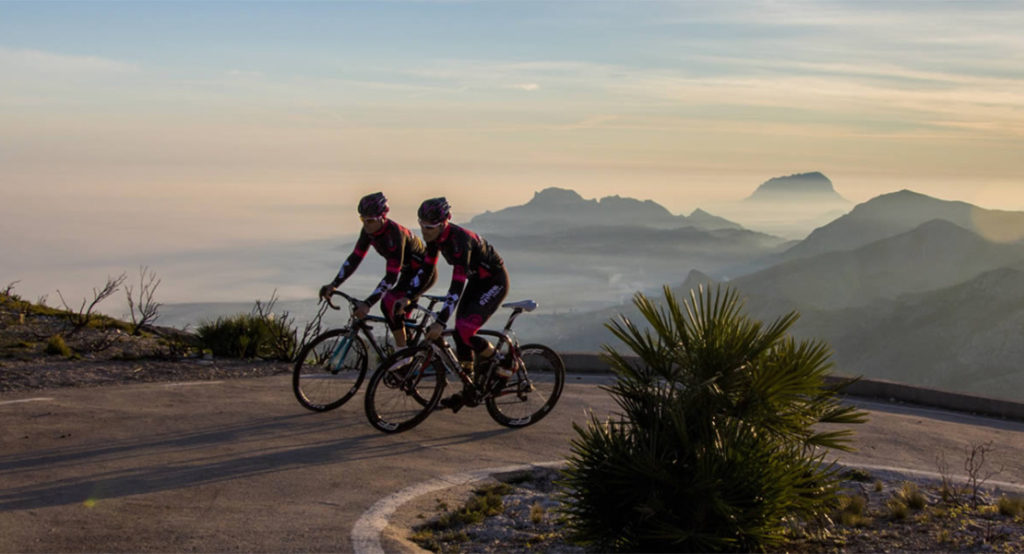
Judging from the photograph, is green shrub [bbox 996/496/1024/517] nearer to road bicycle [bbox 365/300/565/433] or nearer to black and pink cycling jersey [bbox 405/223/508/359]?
road bicycle [bbox 365/300/565/433]

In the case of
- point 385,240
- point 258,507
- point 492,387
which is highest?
point 385,240

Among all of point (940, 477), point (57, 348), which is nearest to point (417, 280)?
point (940, 477)

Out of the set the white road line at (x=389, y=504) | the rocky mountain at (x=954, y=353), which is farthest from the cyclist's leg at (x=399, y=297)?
the rocky mountain at (x=954, y=353)

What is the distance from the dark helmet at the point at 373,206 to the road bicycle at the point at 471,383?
1.16m

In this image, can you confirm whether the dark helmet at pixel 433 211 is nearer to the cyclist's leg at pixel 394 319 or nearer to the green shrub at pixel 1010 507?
the cyclist's leg at pixel 394 319

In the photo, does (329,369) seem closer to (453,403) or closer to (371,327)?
(371,327)

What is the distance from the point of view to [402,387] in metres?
9.32

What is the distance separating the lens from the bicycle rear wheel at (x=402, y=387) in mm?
9172

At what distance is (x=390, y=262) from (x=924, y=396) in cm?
739

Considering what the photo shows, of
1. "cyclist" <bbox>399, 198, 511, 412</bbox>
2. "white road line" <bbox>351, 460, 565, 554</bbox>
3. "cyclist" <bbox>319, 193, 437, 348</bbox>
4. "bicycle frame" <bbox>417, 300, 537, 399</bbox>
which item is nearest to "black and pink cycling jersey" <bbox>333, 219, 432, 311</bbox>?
"cyclist" <bbox>319, 193, 437, 348</bbox>

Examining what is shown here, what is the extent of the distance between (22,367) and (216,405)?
10.7 feet

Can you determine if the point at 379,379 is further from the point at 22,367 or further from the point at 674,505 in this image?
the point at 22,367

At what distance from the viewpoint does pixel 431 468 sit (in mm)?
8172

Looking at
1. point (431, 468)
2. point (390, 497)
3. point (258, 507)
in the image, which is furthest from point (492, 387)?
point (258, 507)
